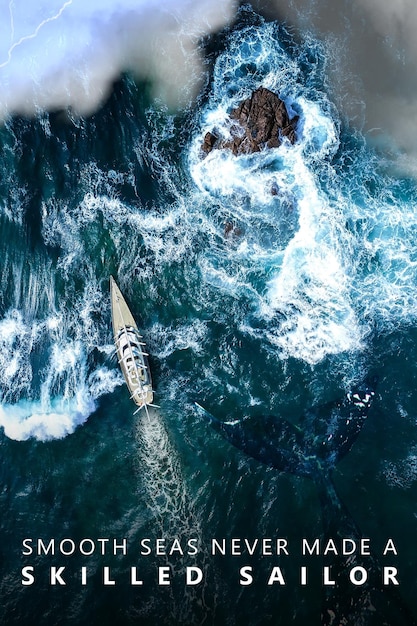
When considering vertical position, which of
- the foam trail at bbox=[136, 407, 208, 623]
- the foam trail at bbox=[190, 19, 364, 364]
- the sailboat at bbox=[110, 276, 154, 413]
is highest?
the foam trail at bbox=[190, 19, 364, 364]

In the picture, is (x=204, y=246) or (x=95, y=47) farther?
(x=95, y=47)

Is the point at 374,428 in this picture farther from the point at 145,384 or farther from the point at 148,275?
the point at 148,275

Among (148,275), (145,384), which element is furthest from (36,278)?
(145,384)

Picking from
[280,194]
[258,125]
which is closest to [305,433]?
[280,194]

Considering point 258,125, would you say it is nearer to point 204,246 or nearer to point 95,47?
A: point 204,246

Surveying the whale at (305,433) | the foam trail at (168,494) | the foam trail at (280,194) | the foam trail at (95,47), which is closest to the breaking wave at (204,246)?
the foam trail at (280,194)

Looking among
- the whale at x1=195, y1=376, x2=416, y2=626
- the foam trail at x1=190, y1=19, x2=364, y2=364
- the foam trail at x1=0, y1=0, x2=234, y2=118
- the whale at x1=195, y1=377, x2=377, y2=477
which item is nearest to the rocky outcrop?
the foam trail at x1=190, y1=19, x2=364, y2=364

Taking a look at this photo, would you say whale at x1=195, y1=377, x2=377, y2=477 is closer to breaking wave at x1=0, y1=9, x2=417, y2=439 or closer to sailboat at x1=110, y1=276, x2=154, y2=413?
breaking wave at x1=0, y1=9, x2=417, y2=439
